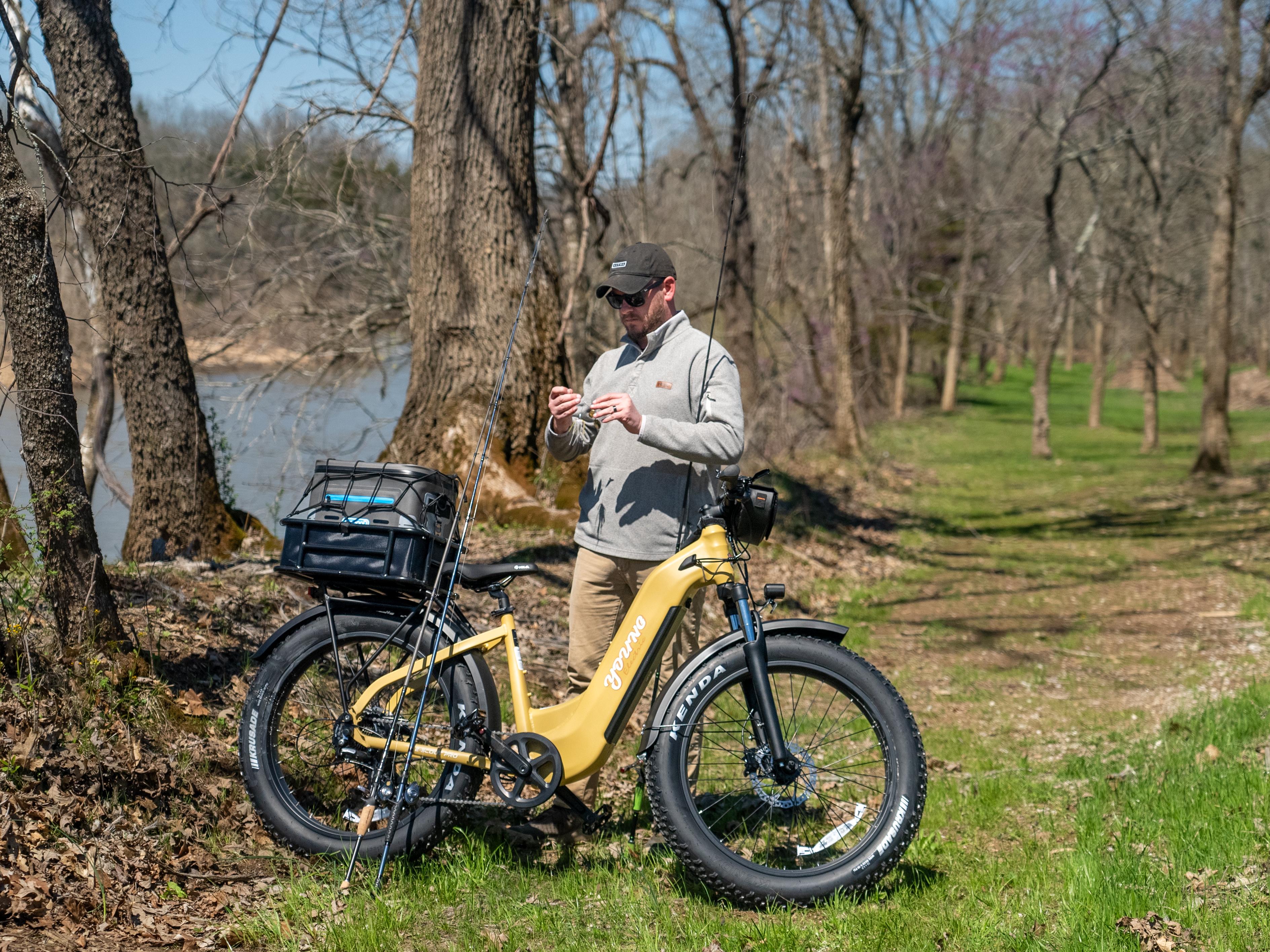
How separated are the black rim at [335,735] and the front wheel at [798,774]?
898 mm

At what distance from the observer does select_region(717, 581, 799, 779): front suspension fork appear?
352 cm

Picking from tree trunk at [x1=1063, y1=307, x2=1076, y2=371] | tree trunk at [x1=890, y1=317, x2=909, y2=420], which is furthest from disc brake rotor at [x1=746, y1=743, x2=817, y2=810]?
tree trunk at [x1=1063, y1=307, x2=1076, y2=371]

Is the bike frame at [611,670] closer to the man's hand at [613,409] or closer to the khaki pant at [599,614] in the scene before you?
the khaki pant at [599,614]

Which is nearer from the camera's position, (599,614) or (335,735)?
(335,735)

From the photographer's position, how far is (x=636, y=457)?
399 cm

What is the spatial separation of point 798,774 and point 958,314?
3288 cm

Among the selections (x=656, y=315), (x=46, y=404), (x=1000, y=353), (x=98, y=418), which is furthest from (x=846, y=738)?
(x=1000, y=353)

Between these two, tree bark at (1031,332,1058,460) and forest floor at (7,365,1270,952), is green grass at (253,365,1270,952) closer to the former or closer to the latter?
forest floor at (7,365,1270,952)

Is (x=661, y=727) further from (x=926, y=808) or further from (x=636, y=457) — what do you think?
(x=926, y=808)

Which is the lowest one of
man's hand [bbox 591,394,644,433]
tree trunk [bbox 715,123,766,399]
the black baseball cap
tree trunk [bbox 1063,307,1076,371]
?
man's hand [bbox 591,394,644,433]

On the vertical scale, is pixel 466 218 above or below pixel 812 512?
above

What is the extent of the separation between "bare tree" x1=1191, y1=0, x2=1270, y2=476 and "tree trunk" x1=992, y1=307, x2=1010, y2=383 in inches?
1153

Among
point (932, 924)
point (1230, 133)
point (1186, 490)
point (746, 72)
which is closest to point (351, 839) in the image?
point (932, 924)

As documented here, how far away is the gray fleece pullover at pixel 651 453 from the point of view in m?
3.97
